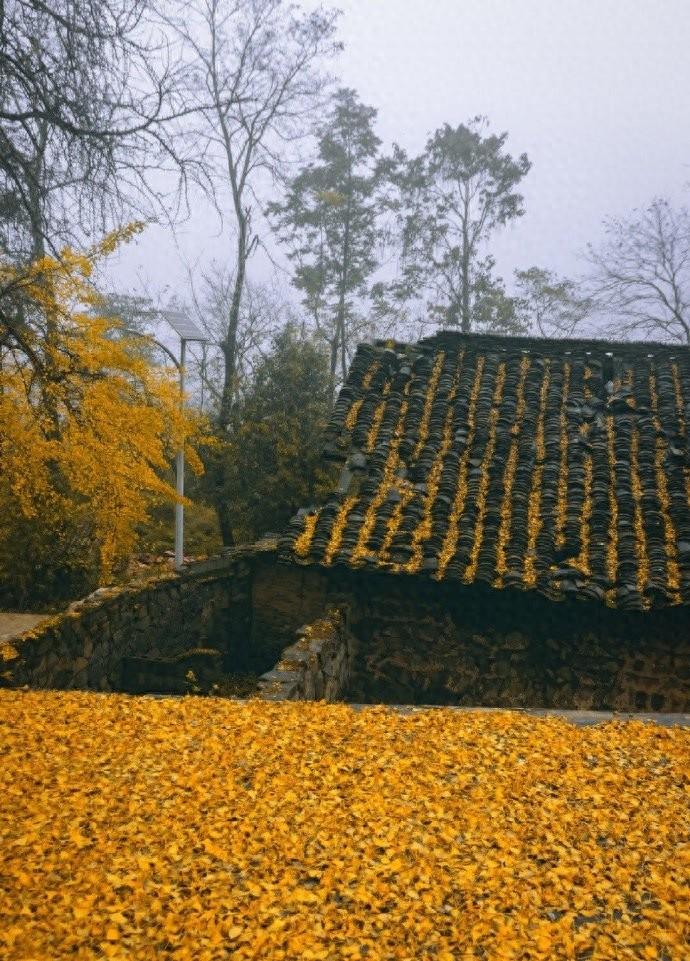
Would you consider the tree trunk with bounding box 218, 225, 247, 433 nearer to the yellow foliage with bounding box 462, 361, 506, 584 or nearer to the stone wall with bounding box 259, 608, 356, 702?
the yellow foliage with bounding box 462, 361, 506, 584

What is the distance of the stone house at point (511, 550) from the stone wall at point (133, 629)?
2.37m

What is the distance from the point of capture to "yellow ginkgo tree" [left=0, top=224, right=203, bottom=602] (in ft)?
41.1

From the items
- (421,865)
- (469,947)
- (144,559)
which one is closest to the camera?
(469,947)

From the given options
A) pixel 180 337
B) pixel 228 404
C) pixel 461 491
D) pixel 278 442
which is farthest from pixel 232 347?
pixel 461 491

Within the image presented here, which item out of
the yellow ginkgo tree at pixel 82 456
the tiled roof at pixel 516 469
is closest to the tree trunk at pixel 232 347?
the yellow ginkgo tree at pixel 82 456

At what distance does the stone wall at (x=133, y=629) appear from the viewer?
7.43m

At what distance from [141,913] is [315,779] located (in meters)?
1.42

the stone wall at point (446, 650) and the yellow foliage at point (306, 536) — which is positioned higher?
the yellow foliage at point (306, 536)

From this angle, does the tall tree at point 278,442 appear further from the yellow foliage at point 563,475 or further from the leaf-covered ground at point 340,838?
the leaf-covered ground at point 340,838

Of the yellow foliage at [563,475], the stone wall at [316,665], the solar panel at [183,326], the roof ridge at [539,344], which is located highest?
the solar panel at [183,326]

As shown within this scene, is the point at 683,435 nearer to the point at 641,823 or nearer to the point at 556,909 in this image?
the point at 641,823

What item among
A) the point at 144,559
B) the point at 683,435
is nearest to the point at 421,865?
the point at 683,435

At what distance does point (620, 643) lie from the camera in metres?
8.10

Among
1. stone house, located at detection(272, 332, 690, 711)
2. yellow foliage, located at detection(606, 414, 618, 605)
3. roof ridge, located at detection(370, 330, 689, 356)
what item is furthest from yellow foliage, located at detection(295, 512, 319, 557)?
roof ridge, located at detection(370, 330, 689, 356)
